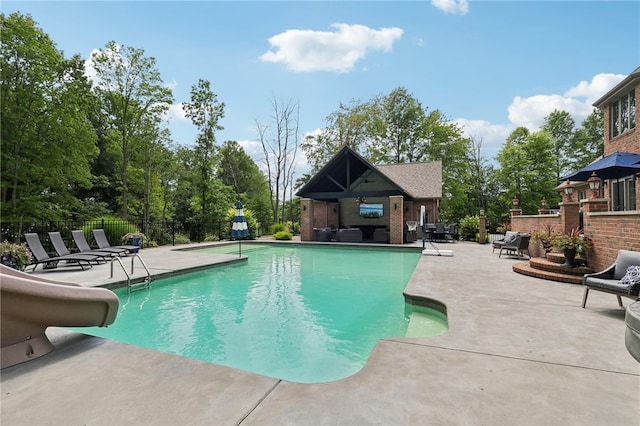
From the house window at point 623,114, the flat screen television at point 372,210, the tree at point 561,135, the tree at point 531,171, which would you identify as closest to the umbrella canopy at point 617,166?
the house window at point 623,114

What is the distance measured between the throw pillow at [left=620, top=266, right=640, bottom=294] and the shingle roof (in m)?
15.1

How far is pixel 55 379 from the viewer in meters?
2.55

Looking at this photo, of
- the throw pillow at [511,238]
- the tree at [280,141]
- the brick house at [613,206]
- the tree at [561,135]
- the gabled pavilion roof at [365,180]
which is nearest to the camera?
the brick house at [613,206]

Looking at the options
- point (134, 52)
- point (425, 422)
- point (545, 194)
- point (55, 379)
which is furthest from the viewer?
point (545, 194)

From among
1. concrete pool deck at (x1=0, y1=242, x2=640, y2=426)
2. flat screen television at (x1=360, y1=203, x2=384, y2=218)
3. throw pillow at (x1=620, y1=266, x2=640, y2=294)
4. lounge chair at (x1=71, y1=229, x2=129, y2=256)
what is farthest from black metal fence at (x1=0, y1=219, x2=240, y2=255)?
throw pillow at (x1=620, y1=266, x2=640, y2=294)

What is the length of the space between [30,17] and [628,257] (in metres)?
21.2

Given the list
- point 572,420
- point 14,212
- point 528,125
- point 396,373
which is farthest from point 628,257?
point 528,125

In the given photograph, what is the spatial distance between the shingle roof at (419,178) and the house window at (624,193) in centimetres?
822

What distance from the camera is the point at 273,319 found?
538 centimetres

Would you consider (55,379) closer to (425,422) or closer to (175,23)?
(425,422)

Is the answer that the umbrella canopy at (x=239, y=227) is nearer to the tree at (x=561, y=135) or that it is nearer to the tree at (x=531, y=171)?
the tree at (x=531, y=171)

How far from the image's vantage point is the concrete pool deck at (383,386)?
2.04m

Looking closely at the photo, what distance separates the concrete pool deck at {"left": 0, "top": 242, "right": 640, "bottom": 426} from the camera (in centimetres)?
204

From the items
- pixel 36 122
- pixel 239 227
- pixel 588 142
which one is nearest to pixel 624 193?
pixel 239 227
